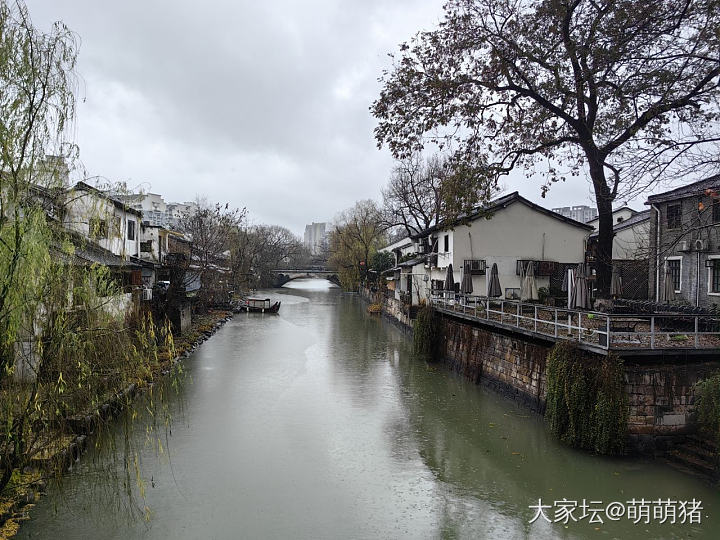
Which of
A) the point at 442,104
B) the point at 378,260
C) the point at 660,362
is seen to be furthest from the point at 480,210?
the point at 378,260

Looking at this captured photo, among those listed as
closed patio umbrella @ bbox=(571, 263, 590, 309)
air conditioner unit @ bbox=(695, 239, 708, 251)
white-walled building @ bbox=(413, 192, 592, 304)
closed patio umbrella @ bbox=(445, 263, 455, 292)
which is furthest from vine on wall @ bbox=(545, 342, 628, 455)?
closed patio umbrella @ bbox=(445, 263, 455, 292)

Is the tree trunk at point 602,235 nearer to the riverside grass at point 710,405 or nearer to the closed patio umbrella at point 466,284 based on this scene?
the riverside grass at point 710,405

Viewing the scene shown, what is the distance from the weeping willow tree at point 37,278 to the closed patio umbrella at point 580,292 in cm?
1113

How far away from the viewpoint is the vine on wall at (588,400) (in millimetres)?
10070

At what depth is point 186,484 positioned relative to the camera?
30.7 ft

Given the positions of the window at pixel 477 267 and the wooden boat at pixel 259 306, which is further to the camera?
the wooden boat at pixel 259 306

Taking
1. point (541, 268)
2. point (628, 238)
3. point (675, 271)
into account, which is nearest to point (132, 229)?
point (541, 268)

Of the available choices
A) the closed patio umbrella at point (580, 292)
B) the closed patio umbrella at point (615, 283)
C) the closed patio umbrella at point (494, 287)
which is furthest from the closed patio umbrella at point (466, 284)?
the closed patio umbrella at point (580, 292)

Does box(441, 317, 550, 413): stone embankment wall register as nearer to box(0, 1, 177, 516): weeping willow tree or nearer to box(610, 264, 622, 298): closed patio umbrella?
box(610, 264, 622, 298): closed patio umbrella

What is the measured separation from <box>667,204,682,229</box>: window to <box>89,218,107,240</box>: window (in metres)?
19.1

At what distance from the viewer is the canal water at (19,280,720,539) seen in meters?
8.01

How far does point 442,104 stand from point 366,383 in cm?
937

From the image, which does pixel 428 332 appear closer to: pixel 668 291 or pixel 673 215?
pixel 668 291

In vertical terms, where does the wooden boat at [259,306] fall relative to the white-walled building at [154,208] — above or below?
below
